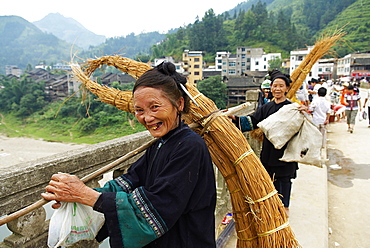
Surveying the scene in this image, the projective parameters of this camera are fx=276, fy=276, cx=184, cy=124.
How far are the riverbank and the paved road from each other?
26581mm

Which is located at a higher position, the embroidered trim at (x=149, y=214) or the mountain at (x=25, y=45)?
the mountain at (x=25, y=45)

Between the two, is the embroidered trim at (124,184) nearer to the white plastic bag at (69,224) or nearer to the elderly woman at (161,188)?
the elderly woman at (161,188)

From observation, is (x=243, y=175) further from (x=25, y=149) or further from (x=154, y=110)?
(x=25, y=149)

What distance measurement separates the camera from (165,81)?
1.22 m

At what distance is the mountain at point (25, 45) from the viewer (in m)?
138

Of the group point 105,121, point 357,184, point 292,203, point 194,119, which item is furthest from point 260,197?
point 105,121

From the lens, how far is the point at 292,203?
3.27m

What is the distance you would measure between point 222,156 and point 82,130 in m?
35.0

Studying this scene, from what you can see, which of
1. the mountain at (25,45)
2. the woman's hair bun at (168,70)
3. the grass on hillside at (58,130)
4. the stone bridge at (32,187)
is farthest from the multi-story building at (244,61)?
the mountain at (25,45)

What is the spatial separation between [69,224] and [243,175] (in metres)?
1.08

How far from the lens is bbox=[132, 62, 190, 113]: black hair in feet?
3.94

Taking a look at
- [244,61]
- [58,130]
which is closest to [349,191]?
[58,130]

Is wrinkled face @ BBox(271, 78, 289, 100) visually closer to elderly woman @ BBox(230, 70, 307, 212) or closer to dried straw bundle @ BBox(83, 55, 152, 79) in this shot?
elderly woman @ BBox(230, 70, 307, 212)

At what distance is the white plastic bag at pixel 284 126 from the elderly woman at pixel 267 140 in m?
0.25
